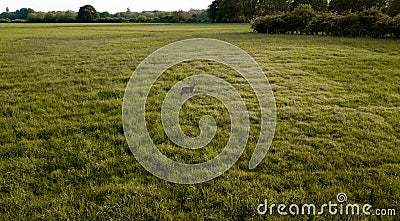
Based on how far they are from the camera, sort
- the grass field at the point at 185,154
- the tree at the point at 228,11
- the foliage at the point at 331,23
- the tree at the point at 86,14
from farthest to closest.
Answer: the tree at the point at 86,14, the tree at the point at 228,11, the foliage at the point at 331,23, the grass field at the point at 185,154

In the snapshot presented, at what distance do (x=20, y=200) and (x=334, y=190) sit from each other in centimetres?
465

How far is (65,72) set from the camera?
11.9 meters

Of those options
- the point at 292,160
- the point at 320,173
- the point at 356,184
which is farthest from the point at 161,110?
the point at 356,184

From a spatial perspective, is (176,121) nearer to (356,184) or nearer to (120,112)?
(120,112)

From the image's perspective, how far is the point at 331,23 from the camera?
92.4 ft

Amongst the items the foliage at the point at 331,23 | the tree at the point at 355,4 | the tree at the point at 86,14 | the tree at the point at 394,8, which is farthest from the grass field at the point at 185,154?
the tree at the point at 86,14

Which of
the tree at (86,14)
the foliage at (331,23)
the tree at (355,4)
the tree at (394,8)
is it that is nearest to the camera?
the foliage at (331,23)

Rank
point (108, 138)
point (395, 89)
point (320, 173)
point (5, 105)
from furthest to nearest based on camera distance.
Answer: point (395, 89) → point (5, 105) → point (108, 138) → point (320, 173)

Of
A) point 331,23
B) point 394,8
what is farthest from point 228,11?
point 331,23

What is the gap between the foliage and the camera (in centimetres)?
2462

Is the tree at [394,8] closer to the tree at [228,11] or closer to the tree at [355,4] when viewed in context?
the tree at [355,4]

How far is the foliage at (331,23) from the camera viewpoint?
24.6m

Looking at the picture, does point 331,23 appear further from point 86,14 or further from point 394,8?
point 86,14

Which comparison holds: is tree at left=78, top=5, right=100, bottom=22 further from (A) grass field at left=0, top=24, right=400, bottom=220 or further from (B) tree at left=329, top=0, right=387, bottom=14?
(A) grass field at left=0, top=24, right=400, bottom=220
